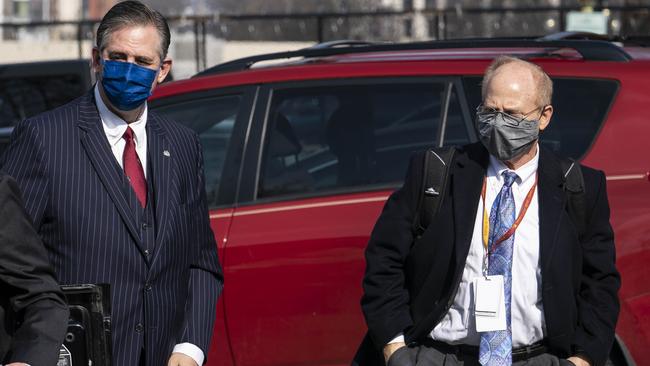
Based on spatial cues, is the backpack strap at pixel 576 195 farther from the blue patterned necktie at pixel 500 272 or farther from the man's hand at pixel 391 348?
the man's hand at pixel 391 348

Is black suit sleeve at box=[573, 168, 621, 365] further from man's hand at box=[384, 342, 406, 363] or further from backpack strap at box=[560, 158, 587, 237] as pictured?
man's hand at box=[384, 342, 406, 363]

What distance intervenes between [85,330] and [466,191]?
1.32 metres

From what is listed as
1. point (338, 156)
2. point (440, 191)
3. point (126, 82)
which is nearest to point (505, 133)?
point (440, 191)

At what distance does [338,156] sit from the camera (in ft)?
18.4

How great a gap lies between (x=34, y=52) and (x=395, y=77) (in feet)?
95.4

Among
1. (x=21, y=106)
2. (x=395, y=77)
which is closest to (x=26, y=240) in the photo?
(x=395, y=77)

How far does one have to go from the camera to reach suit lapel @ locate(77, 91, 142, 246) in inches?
144

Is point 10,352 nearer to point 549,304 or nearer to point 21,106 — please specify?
point 549,304

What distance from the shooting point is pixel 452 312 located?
13.0ft

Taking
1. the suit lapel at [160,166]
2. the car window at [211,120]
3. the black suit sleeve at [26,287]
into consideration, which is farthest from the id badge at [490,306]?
the car window at [211,120]

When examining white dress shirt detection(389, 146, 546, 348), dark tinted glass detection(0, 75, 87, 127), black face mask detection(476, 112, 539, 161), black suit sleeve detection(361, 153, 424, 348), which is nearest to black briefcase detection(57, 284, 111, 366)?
black suit sleeve detection(361, 153, 424, 348)

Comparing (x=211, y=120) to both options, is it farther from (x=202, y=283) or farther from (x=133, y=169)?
(x=133, y=169)

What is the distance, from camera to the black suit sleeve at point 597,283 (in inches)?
160

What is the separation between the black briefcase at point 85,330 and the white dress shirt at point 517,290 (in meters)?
1.15
